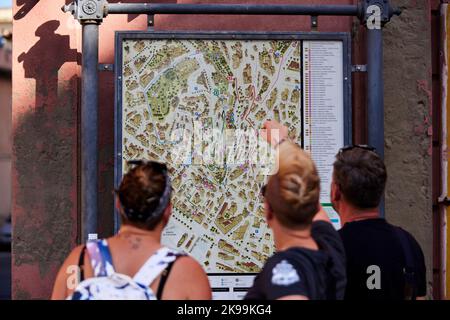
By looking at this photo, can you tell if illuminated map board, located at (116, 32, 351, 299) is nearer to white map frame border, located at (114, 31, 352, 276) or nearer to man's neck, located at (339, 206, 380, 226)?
white map frame border, located at (114, 31, 352, 276)

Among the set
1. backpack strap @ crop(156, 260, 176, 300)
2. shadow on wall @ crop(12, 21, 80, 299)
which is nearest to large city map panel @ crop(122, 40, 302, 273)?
shadow on wall @ crop(12, 21, 80, 299)

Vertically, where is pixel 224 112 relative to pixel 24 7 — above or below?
below

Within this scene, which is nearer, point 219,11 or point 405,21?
point 219,11

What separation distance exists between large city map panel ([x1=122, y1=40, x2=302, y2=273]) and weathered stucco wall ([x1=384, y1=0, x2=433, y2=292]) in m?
0.97

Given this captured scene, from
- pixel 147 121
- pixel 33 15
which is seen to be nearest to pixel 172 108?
pixel 147 121

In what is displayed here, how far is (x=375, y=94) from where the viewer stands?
482 cm

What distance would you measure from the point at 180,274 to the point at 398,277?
3.27 ft

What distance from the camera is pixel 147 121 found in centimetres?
482

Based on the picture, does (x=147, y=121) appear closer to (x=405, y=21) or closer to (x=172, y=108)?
(x=172, y=108)

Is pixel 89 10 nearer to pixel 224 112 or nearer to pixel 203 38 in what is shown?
pixel 203 38

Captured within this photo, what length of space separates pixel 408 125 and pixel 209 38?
1575 millimetres

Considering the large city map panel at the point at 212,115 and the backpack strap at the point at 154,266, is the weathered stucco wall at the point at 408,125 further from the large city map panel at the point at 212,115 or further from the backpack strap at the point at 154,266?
the backpack strap at the point at 154,266

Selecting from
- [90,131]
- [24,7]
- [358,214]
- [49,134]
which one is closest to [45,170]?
[49,134]

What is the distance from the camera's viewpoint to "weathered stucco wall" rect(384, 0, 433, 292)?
5602 mm
